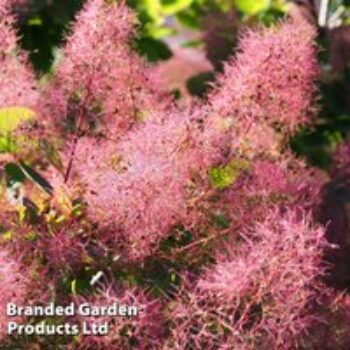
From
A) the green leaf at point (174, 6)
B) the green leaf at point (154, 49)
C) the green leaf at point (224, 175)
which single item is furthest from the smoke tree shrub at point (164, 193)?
the green leaf at point (174, 6)

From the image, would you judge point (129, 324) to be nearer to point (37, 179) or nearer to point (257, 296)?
point (257, 296)

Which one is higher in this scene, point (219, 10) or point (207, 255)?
point (219, 10)

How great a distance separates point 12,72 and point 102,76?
144 millimetres

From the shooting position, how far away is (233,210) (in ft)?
4.99

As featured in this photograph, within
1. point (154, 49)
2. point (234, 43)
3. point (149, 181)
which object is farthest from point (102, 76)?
point (154, 49)

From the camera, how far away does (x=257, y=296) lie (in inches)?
52.8

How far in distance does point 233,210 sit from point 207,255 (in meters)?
0.08

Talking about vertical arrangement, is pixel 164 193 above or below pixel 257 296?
above

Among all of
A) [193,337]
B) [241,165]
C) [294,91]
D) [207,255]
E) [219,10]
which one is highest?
[219,10]

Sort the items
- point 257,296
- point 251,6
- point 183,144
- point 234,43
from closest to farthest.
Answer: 1. point 257,296
2. point 183,144
3. point 234,43
4. point 251,6

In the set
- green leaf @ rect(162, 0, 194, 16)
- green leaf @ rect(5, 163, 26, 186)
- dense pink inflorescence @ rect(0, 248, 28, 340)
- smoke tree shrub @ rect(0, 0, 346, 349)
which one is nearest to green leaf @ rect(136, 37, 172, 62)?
green leaf @ rect(162, 0, 194, 16)

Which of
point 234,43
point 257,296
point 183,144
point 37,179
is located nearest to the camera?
point 257,296

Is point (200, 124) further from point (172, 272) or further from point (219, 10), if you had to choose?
point (219, 10)

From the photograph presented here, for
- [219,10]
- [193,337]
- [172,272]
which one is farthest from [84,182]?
[219,10]
